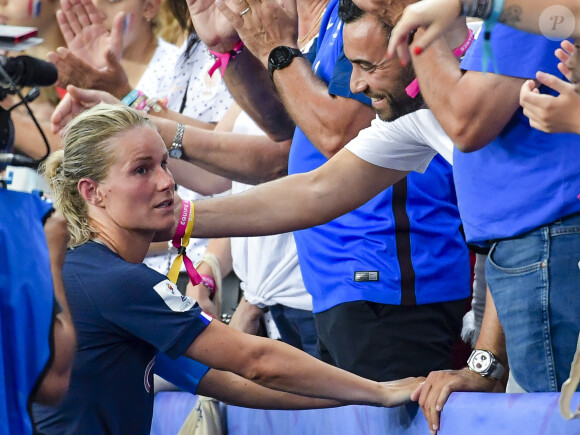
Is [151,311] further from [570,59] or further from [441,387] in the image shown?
[570,59]

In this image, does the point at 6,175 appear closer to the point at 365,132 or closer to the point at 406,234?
the point at 365,132

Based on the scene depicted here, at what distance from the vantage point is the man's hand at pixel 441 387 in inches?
84.0

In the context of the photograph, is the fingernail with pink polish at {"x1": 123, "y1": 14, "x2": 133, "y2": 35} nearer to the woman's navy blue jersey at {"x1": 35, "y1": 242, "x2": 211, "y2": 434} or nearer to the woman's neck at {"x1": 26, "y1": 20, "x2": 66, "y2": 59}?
the woman's neck at {"x1": 26, "y1": 20, "x2": 66, "y2": 59}

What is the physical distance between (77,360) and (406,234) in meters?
0.99

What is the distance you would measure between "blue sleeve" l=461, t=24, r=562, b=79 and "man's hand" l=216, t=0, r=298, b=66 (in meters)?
1.00

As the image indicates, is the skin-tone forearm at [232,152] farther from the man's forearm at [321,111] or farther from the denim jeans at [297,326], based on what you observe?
the man's forearm at [321,111]

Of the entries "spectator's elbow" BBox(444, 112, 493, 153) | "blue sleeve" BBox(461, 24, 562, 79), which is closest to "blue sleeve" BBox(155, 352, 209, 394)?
"spectator's elbow" BBox(444, 112, 493, 153)

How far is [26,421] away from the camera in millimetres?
1635

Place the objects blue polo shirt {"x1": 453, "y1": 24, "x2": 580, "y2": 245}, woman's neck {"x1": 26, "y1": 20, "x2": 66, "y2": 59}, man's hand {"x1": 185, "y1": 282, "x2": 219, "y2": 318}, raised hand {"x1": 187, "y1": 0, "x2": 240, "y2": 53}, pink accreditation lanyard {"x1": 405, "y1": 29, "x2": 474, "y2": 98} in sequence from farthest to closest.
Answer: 1. woman's neck {"x1": 26, "y1": 20, "x2": 66, "y2": 59}
2. man's hand {"x1": 185, "y1": 282, "x2": 219, "y2": 318}
3. raised hand {"x1": 187, "y1": 0, "x2": 240, "y2": 53}
4. pink accreditation lanyard {"x1": 405, "y1": 29, "x2": 474, "y2": 98}
5. blue polo shirt {"x1": 453, "y1": 24, "x2": 580, "y2": 245}

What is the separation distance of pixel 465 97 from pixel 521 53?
0.14 m

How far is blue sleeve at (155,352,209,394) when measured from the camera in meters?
2.62

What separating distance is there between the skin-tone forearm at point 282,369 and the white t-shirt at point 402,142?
578mm

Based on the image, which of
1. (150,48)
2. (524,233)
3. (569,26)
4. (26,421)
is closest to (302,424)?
(524,233)

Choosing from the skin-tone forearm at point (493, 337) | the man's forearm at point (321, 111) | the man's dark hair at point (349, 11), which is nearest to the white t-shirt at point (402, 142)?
the man's forearm at point (321, 111)
